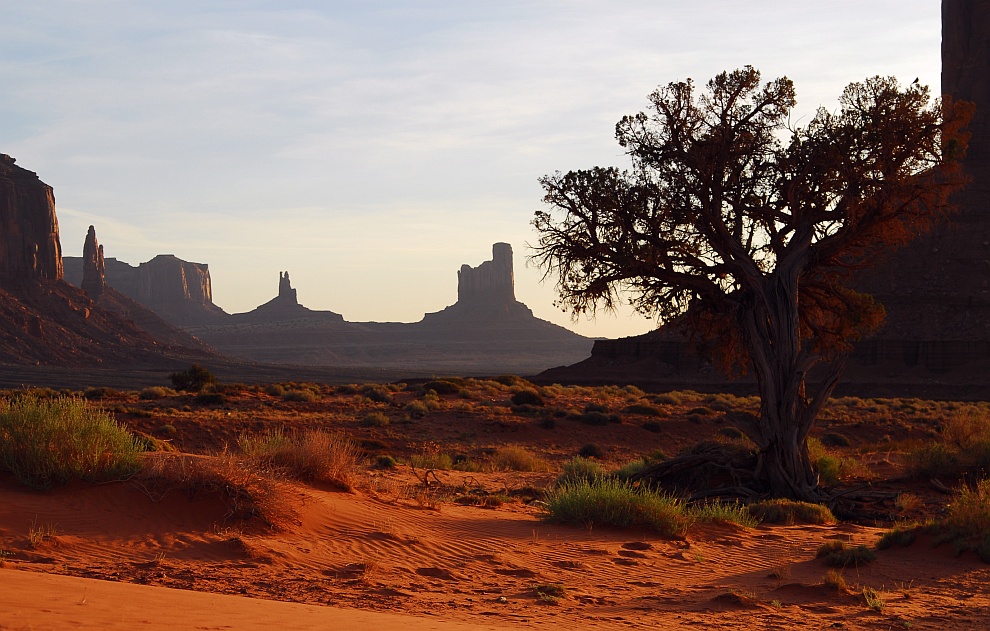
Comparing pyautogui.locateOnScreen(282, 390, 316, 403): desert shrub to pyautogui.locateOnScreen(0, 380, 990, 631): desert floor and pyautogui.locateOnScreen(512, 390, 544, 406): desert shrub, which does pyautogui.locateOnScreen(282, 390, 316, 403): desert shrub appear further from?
pyautogui.locateOnScreen(0, 380, 990, 631): desert floor

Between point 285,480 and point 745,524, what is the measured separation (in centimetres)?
721

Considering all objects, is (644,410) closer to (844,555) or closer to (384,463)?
(384,463)

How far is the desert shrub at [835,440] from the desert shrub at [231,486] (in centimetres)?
2607

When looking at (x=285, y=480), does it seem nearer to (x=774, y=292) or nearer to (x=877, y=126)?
(x=774, y=292)

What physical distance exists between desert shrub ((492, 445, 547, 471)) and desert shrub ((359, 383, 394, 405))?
50.3 feet

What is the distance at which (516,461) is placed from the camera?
82.8 feet

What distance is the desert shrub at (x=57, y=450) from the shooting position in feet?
39.0

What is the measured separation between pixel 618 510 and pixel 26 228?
130 metres

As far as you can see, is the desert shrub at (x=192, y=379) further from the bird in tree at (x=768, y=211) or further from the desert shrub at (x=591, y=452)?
the bird in tree at (x=768, y=211)

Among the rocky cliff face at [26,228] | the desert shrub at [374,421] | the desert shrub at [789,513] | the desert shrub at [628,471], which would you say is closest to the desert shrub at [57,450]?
the desert shrub at [789,513]

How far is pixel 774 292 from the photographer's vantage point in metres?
17.2

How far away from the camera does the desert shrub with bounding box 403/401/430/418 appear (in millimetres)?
35688

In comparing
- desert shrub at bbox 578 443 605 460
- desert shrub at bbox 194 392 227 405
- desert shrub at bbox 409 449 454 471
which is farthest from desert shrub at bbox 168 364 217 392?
desert shrub at bbox 409 449 454 471

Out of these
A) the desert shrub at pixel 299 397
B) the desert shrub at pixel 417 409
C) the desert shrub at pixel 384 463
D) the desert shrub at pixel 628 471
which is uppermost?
the desert shrub at pixel 299 397
